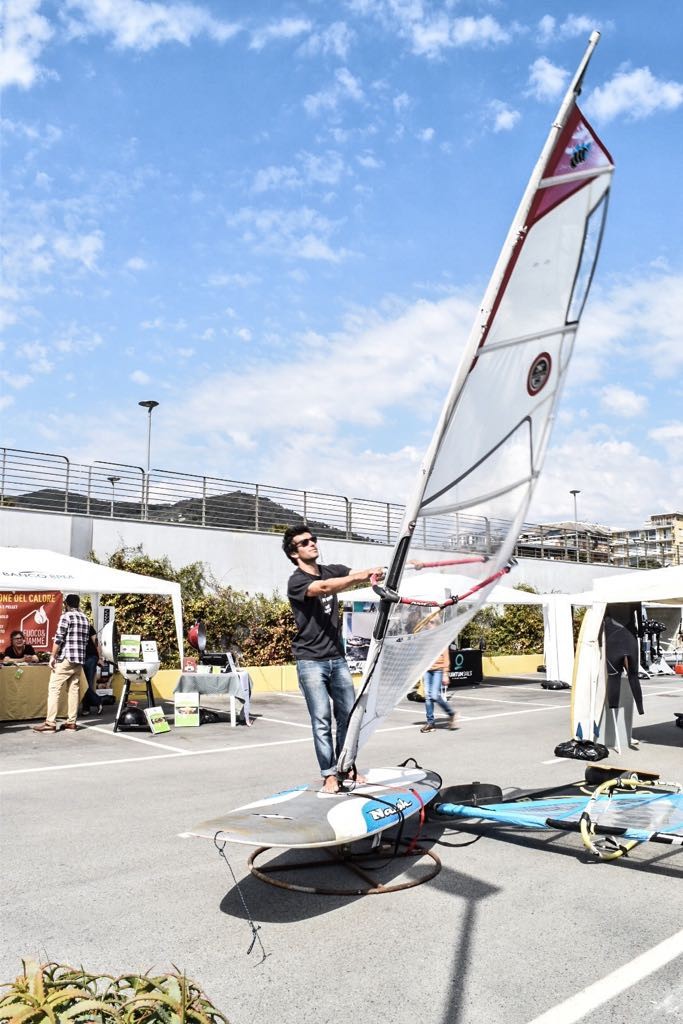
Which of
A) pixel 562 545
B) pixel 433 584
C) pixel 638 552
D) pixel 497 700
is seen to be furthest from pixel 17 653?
pixel 638 552

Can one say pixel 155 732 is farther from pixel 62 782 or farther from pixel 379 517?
pixel 379 517

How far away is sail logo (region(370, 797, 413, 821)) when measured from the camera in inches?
179

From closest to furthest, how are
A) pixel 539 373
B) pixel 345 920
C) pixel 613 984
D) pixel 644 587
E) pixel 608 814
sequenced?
pixel 613 984 < pixel 345 920 < pixel 539 373 < pixel 608 814 < pixel 644 587

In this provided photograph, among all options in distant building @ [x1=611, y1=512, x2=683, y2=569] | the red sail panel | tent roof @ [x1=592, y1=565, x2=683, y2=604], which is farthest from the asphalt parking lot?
distant building @ [x1=611, y1=512, x2=683, y2=569]

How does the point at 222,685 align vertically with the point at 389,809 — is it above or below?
above

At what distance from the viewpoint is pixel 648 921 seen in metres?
4.04

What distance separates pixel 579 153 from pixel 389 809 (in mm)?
3670

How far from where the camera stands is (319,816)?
445 centimetres

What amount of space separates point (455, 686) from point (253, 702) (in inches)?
224

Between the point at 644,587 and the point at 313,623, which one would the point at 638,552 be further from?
the point at 313,623

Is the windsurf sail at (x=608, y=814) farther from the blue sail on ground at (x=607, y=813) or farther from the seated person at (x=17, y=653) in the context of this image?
the seated person at (x=17, y=653)

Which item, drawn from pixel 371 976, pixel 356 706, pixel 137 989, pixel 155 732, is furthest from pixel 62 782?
pixel 137 989

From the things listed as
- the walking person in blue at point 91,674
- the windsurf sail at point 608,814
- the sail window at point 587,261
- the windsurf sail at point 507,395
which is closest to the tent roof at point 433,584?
the windsurf sail at point 507,395

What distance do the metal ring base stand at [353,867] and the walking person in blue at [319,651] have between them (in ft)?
1.57
